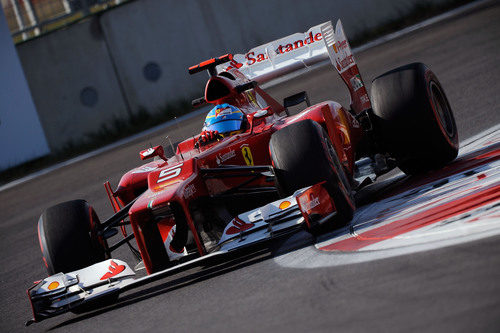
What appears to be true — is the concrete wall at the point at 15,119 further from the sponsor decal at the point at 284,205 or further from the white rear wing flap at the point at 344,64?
the sponsor decal at the point at 284,205

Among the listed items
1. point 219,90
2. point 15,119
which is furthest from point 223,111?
point 15,119

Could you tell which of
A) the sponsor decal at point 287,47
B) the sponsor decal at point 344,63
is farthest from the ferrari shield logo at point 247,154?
the sponsor decal at point 287,47

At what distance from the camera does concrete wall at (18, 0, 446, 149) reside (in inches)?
845

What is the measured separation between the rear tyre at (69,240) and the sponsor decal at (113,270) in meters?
0.44

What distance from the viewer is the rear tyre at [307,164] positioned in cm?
596

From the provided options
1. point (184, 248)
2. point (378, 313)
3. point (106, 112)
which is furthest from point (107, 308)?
point (106, 112)

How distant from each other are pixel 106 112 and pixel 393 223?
16682 mm

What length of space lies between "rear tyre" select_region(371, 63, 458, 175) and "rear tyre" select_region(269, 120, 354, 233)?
124 cm

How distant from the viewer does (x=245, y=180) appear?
22.8 ft

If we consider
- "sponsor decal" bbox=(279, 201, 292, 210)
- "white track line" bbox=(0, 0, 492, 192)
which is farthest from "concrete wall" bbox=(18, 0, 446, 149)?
"sponsor decal" bbox=(279, 201, 292, 210)

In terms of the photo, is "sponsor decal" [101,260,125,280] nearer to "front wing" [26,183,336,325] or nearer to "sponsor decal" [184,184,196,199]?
"front wing" [26,183,336,325]

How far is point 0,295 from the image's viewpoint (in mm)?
7852

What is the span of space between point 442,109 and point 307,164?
2.28 m

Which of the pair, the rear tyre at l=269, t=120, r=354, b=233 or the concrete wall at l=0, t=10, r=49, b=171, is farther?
the concrete wall at l=0, t=10, r=49, b=171
